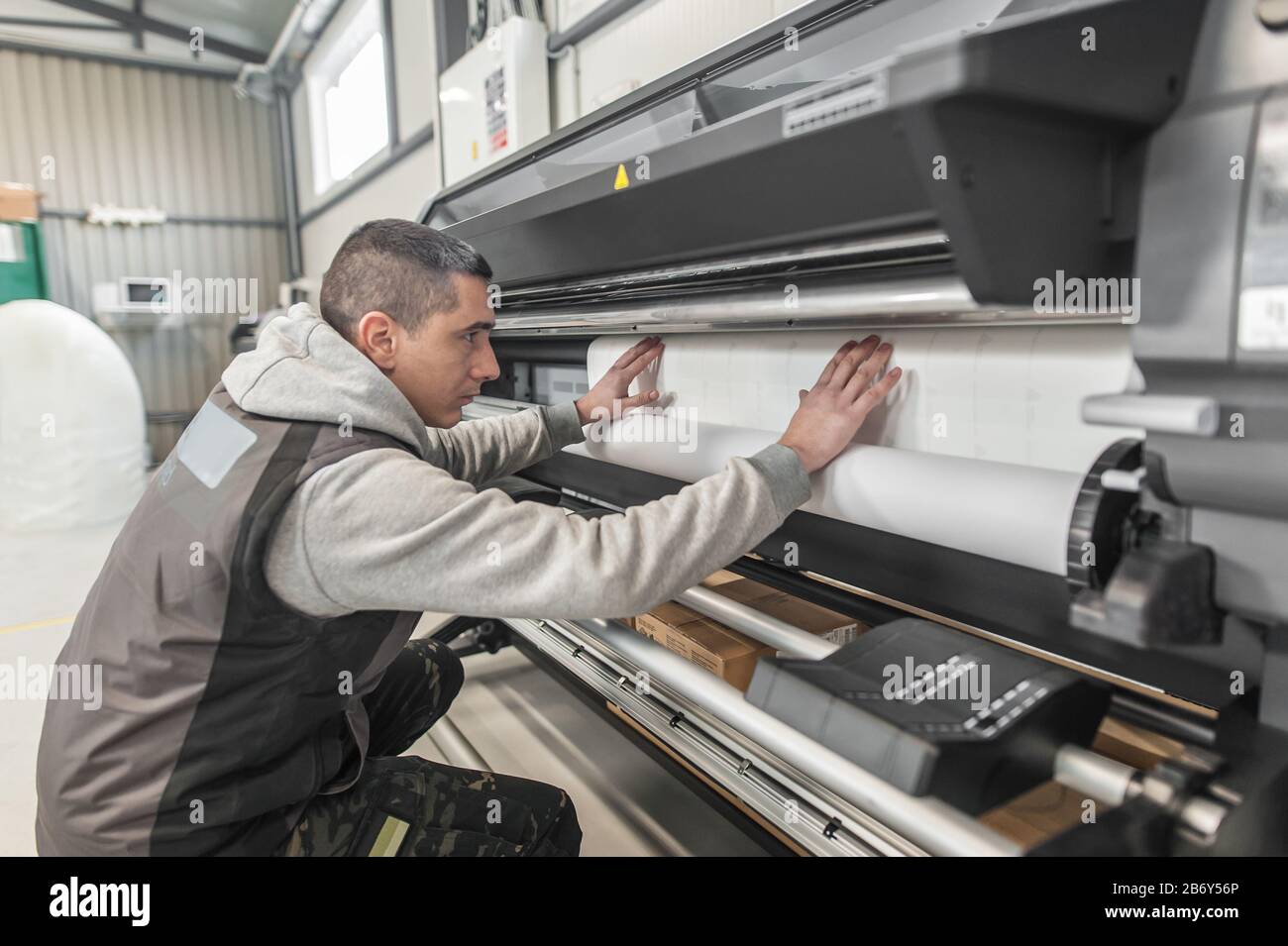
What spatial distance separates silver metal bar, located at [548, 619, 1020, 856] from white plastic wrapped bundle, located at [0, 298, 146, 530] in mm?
4469

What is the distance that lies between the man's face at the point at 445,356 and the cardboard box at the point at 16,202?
5452 mm

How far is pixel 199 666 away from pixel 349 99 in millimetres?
5324

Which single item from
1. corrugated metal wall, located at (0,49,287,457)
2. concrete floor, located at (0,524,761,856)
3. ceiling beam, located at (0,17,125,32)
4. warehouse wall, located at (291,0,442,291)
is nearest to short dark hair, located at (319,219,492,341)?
concrete floor, located at (0,524,761,856)

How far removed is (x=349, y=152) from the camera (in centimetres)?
533

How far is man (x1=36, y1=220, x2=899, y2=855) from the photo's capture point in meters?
0.91

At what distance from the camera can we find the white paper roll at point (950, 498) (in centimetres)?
78

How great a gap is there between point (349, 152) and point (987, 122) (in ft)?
18.3

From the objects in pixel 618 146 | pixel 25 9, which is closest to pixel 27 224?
pixel 25 9

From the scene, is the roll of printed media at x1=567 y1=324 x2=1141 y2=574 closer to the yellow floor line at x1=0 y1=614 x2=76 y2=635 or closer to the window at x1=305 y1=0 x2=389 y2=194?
the yellow floor line at x1=0 y1=614 x2=76 y2=635

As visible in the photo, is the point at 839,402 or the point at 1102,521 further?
the point at 839,402

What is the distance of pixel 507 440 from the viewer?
1.59m

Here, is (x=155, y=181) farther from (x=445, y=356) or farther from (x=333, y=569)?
(x=333, y=569)

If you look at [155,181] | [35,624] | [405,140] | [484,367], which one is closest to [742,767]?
[484,367]
